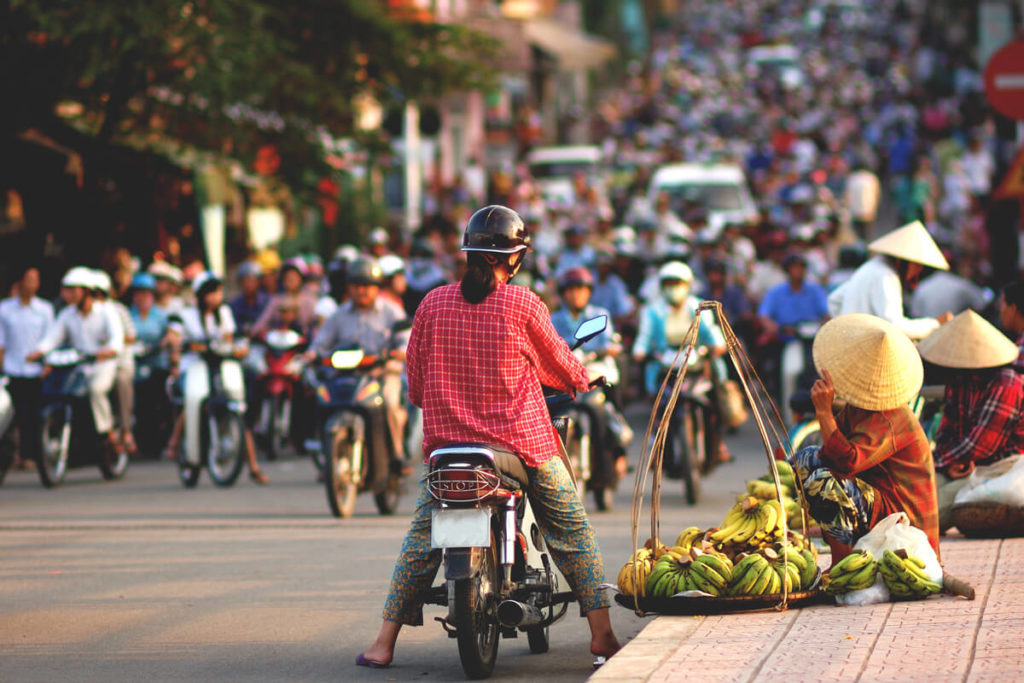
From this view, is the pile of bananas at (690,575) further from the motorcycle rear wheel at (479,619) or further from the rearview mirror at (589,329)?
the rearview mirror at (589,329)

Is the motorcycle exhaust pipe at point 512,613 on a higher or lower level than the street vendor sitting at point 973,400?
lower

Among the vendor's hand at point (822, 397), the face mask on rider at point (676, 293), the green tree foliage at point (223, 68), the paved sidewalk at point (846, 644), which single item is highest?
the green tree foliage at point (223, 68)

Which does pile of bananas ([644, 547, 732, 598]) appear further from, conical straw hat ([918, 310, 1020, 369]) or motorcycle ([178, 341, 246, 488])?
motorcycle ([178, 341, 246, 488])

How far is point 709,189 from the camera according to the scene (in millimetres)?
32188

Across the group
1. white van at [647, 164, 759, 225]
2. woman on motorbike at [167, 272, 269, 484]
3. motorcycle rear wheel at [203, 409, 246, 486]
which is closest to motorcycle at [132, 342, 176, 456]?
woman on motorbike at [167, 272, 269, 484]

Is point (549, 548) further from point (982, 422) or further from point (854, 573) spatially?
point (982, 422)

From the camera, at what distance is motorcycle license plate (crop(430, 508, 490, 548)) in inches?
270

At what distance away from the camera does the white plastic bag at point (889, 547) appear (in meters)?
7.81

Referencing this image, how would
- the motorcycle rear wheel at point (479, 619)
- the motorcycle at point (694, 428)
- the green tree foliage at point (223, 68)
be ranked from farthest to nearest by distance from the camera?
the green tree foliage at point (223, 68), the motorcycle at point (694, 428), the motorcycle rear wheel at point (479, 619)

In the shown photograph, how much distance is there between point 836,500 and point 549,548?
4.63 ft

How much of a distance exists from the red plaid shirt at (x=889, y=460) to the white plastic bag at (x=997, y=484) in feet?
5.35

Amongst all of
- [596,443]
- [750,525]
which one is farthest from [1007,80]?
[750,525]

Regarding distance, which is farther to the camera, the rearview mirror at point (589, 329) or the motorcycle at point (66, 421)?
the motorcycle at point (66, 421)

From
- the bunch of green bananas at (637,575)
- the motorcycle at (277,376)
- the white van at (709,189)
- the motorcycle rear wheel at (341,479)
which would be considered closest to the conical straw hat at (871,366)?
the bunch of green bananas at (637,575)
